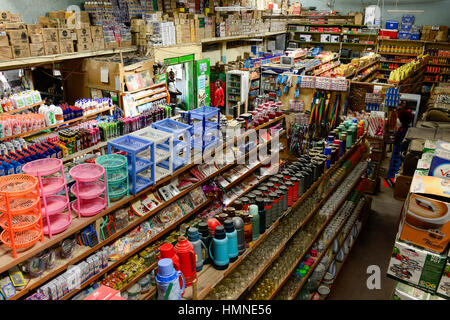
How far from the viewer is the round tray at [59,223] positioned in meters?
2.86

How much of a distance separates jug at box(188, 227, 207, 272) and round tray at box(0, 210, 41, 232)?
1.17 metres

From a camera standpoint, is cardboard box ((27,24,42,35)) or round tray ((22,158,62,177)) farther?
cardboard box ((27,24,42,35))

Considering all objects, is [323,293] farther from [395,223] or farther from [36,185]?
[36,185]

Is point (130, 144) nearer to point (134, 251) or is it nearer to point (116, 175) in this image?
point (116, 175)

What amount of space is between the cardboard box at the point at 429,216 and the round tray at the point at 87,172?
2.57m

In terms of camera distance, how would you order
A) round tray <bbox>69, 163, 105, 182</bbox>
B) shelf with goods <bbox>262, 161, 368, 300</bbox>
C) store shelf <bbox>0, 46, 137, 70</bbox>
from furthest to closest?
store shelf <bbox>0, 46, 137, 70</bbox> → shelf with goods <bbox>262, 161, 368, 300</bbox> → round tray <bbox>69, 163, 105, 182</bbox>

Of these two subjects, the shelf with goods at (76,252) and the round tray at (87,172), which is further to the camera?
the round tray at (87,172)

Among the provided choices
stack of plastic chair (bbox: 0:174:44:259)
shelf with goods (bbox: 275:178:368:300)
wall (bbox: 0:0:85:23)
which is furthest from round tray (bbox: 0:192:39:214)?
wall (bbox: 0:0:85:23)

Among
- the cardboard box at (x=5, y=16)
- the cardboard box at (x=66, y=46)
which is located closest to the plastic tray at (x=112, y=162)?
the cardboard box at (x=66, y=46)

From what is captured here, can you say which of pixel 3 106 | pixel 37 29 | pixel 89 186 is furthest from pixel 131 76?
pixel 89 186

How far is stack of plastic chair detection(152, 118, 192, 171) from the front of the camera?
386cm

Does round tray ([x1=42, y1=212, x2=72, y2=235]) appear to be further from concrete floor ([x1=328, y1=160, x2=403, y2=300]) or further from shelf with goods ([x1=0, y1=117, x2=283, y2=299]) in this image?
concrete floor ([x1=328, y1=160, x2=403, y2=300])

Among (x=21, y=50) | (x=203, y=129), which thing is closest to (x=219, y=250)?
(x=203, y=129)

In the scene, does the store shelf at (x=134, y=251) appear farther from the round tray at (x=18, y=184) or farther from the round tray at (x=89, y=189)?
the round tray at (x=18, y=184)
